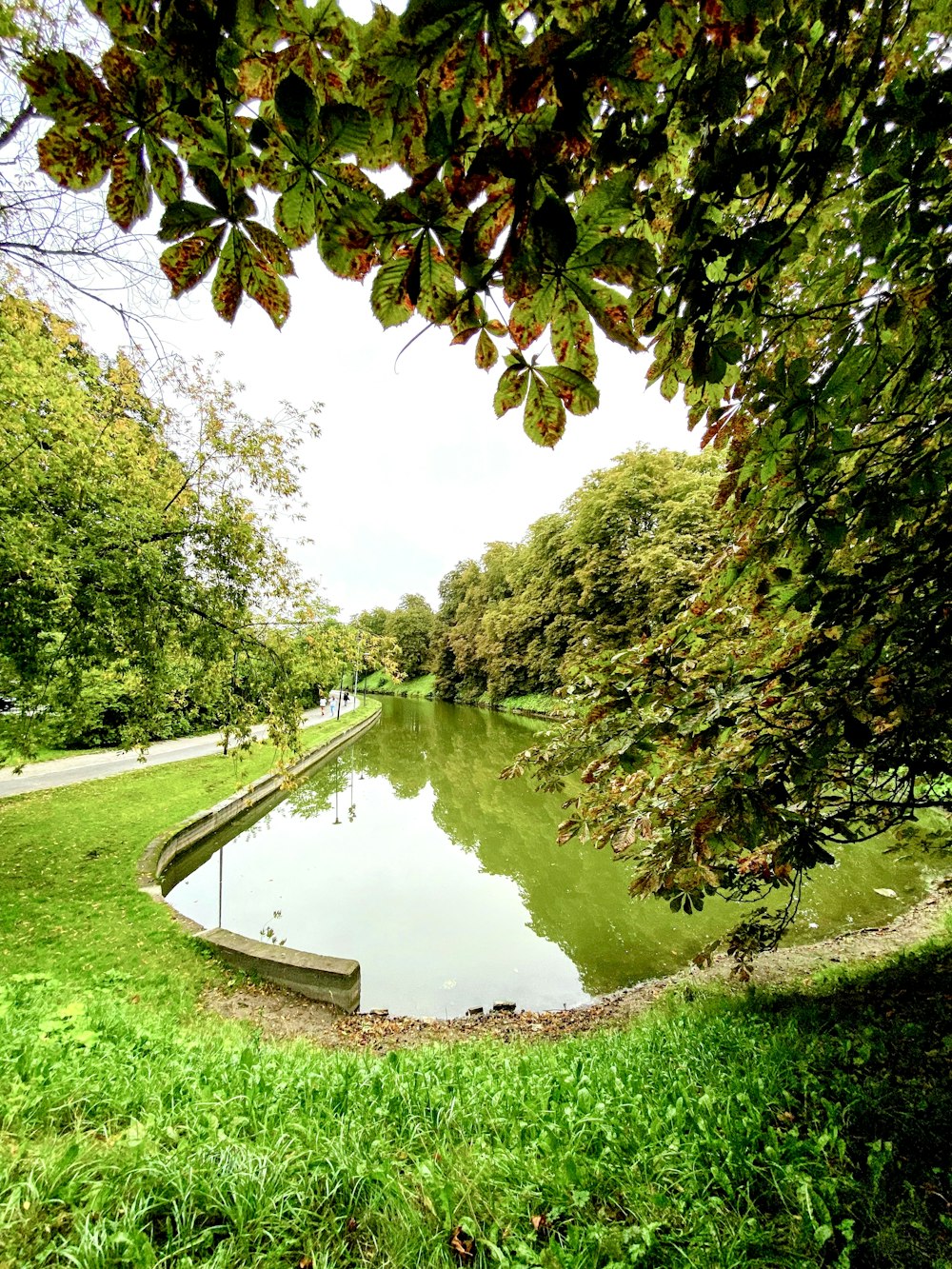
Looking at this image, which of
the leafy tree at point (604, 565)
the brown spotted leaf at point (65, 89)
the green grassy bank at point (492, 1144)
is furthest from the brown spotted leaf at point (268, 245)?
the leafy tree at point (604, 565)

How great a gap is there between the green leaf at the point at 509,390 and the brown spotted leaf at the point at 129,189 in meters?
0.67

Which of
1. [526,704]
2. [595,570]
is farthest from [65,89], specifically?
[526,704]

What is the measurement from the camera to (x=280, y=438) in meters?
6.56

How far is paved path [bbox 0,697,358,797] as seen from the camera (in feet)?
34.1

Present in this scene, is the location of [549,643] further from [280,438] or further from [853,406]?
[853,406]

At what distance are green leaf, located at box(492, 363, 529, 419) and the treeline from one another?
25.0 ft

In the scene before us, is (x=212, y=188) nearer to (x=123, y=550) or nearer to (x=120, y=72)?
(x=120, y=72)

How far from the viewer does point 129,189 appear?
31.7 inches

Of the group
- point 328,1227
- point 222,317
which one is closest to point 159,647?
point 328,1227

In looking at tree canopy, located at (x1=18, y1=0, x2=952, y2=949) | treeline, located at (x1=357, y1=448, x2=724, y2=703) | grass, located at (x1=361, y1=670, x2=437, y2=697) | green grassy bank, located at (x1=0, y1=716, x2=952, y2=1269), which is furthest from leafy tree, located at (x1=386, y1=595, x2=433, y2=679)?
tree canopy, located at (x1=18, y1=0, x2=952, y2=949)

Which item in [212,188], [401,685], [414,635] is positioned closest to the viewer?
[212,188]

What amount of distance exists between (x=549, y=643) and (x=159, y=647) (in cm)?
2286

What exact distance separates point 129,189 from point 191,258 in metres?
0.14

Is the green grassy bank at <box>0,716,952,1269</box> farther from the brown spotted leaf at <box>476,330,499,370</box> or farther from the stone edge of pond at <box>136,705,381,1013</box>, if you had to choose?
the brown spotted leaf at <box>476,330,499,370</box>
